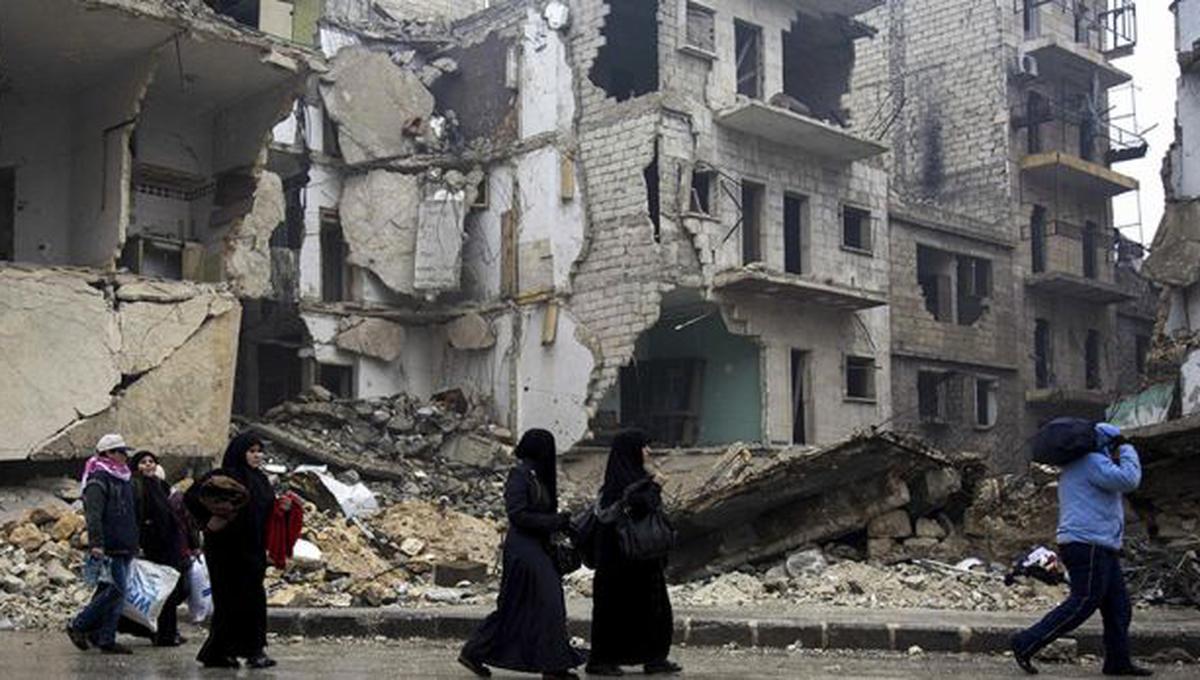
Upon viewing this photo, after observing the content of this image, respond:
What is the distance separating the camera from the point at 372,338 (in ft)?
86.6

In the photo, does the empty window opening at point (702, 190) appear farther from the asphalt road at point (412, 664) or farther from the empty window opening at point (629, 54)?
the asphalt road at point (412, 664)

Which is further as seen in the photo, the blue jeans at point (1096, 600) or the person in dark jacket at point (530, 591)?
the blue jeans at point (1096, 600)

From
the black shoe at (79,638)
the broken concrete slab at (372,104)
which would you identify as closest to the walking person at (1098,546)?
the black shoe at (79,638)

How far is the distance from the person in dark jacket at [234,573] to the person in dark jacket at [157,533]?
5.94ft

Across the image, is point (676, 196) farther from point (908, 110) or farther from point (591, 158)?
point (908, 110)

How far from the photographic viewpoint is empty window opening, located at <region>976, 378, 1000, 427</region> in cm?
3111

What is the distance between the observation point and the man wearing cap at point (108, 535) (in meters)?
9.41

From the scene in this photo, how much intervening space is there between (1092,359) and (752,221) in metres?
13.0

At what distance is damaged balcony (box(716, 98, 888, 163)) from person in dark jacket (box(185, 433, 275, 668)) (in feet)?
55.9

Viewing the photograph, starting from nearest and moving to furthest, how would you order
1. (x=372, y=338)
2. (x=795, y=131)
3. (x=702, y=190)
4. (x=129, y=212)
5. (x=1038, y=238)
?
1. (x=129, y=212)
2. (x=702, y=190)
3. (x=795, y=131)
4. (x=372, y=338)
5. (x=1038, y=238)

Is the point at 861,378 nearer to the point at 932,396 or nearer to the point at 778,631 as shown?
the point at 932,396

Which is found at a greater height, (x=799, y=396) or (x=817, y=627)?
(x=799, y=396)

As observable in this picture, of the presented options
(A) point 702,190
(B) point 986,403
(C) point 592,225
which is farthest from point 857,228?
(C) point 592,225

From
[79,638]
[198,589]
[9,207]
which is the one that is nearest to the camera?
[79,638]
